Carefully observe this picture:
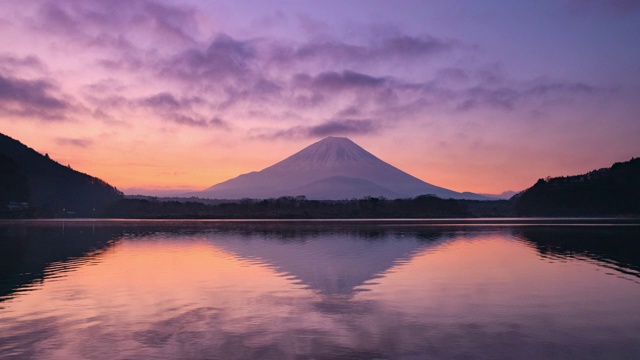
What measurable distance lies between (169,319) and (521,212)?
166 metres

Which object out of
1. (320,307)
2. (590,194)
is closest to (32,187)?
(590,194)

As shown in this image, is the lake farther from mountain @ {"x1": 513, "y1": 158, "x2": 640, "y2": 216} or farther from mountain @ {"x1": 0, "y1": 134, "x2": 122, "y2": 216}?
mountain @ {"x1": 0, "y1": 134, "x2": 122, "y2": 216}

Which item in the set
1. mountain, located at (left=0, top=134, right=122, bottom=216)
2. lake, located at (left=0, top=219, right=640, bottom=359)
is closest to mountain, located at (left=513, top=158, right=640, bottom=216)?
lake, located at (left=0, top=219, right=640, bottom=359)

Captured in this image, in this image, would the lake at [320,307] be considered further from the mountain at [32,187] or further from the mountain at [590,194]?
the mountain at [32,187]

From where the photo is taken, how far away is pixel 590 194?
15525 centimetres

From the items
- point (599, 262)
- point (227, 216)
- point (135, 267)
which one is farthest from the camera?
point (227, 216)

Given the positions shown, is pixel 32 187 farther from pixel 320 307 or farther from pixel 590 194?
pixel 320 307

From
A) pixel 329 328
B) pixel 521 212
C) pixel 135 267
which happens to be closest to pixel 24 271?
pixel 135 267

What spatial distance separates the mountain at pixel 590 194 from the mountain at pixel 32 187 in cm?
→ 14510

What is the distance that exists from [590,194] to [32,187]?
567 feet

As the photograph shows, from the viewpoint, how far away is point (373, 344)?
1521 centimetres

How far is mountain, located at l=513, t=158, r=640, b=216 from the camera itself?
14739cm

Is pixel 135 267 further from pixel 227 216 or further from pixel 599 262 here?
pixel 227 216

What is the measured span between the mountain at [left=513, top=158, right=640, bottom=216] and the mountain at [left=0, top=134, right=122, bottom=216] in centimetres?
14510
